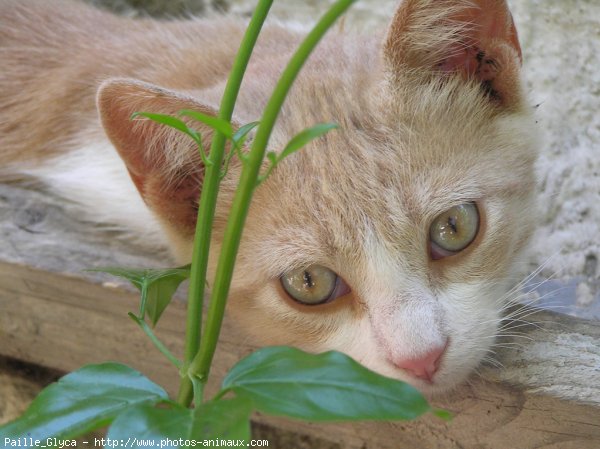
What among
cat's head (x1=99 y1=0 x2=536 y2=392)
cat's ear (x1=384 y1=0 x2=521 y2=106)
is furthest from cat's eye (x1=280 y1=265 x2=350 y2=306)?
cat's ear (x1=384 y1=0 x2=521 y2=106)

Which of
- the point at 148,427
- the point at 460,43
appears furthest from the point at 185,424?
the point at 460,43

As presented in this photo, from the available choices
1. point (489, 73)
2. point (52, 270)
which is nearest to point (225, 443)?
point (52, 270)

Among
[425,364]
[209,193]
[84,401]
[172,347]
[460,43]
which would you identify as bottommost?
[172,347]

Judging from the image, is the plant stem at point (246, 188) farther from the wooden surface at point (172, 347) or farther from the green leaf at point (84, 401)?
the wooden surface at point (172, 347)

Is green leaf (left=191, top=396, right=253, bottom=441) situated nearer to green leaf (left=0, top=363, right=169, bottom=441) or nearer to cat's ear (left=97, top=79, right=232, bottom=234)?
green leaf (left=0, top=363, right=169, bottom=441)

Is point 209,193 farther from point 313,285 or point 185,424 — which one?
point 313,285

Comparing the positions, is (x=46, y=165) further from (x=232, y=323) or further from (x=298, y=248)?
(x=298, y=248)
